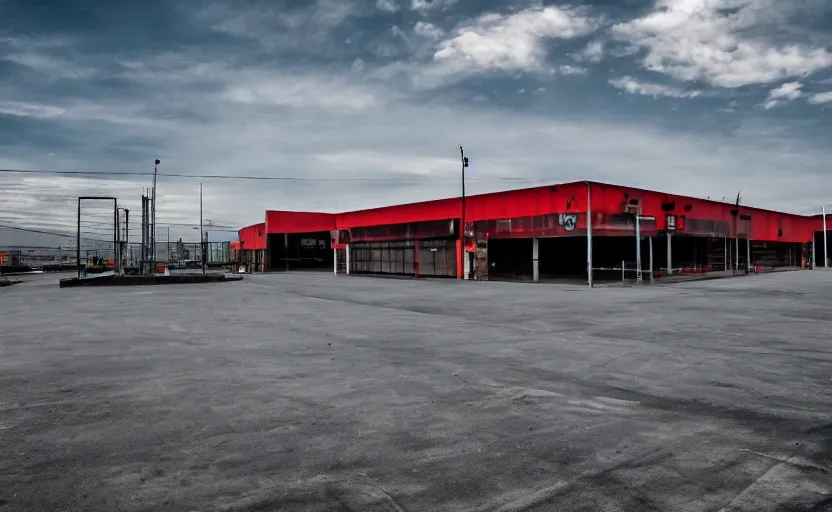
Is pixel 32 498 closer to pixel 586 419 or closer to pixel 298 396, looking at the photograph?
pixel 298 396

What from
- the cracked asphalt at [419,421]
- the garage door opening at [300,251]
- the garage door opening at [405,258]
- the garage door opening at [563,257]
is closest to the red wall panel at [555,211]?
the garage door opening at [405,258]

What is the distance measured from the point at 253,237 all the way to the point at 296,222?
31.9 feet

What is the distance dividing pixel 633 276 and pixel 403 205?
1993 cm

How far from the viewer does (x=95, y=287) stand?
32656mm

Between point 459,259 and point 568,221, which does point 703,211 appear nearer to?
point 568,221

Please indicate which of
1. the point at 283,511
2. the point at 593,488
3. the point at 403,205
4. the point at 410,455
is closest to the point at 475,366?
the point at 410,455

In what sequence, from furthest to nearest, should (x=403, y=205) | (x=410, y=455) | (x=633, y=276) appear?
1. (x=403, y=205)
2. (x=633, y=276)
3. (x=410, y=455)

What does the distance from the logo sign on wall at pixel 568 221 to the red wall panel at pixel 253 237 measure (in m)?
43.3

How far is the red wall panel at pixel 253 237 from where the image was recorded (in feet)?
220

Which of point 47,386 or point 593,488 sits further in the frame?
point 47,386

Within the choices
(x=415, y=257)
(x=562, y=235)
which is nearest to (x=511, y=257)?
(x=415, y=257)

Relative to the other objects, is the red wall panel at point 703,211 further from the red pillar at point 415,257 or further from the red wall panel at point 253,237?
the red wall panel at point 253,237

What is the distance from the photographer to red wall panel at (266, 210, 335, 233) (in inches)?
2525

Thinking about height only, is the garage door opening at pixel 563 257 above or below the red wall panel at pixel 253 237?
below
